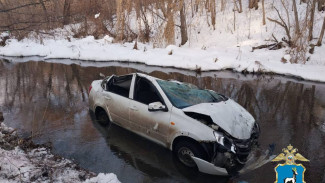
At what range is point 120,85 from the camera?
22.8 ft

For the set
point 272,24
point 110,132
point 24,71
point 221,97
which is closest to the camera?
point 221,97

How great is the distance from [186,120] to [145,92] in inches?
55.2

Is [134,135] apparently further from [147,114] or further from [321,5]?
[321,5]

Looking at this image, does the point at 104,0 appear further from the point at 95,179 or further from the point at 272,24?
the point at 95,179

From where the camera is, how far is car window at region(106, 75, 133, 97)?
666 cm

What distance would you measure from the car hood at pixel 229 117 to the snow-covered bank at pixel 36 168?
2.13 metres

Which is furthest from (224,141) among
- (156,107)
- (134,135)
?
(134,135)

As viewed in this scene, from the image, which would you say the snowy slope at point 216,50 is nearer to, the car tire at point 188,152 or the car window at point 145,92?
the car window at point 145,92

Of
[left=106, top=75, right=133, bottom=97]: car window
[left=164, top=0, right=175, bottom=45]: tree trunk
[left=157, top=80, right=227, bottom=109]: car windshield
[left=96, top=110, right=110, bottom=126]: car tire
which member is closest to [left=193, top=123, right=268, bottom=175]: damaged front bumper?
[left=157, top=80, right=227, bottom=109]: car windshield

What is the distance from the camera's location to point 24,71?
1586cm

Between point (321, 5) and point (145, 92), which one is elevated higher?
point (321, 5)

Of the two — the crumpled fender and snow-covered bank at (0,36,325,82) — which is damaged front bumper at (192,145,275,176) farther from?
snow-covered bank at (0,36,325,82)

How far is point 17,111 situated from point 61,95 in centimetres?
214

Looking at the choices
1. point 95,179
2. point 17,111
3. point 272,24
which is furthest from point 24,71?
point 272,24
